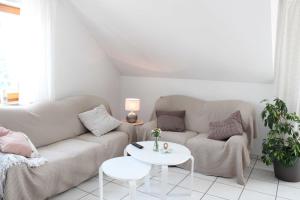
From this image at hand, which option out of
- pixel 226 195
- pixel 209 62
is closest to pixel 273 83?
pixel 209 62

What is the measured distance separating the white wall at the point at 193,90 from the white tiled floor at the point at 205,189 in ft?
2.77

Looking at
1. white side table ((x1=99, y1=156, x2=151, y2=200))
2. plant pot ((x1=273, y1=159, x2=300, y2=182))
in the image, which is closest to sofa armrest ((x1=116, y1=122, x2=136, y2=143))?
white side table ((x1=99, y1=156, x2=151, y2=200))

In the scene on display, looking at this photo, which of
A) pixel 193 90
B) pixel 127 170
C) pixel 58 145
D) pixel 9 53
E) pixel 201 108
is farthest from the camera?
pixel 193 90

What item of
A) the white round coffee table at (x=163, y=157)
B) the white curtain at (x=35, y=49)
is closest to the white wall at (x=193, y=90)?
the white round coffee table at (x=163, y=157)

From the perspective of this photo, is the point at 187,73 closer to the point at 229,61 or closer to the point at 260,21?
the point at 229,61

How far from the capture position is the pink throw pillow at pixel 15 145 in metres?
2.27

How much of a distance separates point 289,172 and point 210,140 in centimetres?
96

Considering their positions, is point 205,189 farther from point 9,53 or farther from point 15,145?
point 9,53

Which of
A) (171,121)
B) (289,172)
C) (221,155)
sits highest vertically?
(171,121)

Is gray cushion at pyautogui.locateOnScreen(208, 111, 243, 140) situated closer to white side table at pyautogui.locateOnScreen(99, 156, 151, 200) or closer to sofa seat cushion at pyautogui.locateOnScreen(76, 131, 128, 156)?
sofa seat cushion at pyautogui.locateOnScreen(76, 131, 128, 156)

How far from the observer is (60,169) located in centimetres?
250

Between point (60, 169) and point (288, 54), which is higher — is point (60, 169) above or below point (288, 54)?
below

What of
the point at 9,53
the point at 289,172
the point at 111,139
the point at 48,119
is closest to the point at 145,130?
the point at 111,139

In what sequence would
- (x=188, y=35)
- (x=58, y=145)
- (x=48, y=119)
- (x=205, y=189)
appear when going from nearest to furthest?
(x=205, y=189) < (x=58, y=145) < (x=48, y=119) < (x=188, y=35)
